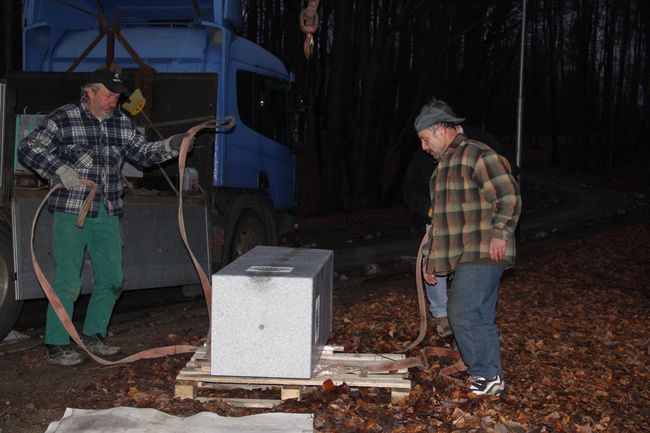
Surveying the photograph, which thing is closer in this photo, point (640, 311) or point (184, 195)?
point (184, 195)

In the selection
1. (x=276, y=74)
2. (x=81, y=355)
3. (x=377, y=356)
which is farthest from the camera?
(x=276, y=74)

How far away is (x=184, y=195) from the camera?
→ 8836 mm

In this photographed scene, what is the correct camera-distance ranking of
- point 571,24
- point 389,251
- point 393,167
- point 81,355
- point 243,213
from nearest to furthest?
point 81,355 → point 243,213 → point 389,251 → point 393,167 → point 571,24

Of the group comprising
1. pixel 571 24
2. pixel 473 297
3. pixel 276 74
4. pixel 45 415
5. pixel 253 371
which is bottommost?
pixel 45 415

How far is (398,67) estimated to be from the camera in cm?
3022

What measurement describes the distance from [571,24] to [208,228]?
187 ft

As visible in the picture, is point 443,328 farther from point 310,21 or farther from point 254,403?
point 310,21

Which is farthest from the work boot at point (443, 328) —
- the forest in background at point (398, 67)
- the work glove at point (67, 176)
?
the forest in background at point (398, 67)

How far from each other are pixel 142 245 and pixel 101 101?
6.87 ft

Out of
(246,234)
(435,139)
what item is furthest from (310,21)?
(435,139)

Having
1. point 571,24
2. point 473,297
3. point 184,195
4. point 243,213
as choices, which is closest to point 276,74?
point 243,213

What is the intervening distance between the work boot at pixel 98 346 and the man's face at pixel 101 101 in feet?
5.97

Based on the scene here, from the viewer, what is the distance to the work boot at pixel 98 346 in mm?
6727

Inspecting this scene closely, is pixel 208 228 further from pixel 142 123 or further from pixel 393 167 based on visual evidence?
pixel 393 167
